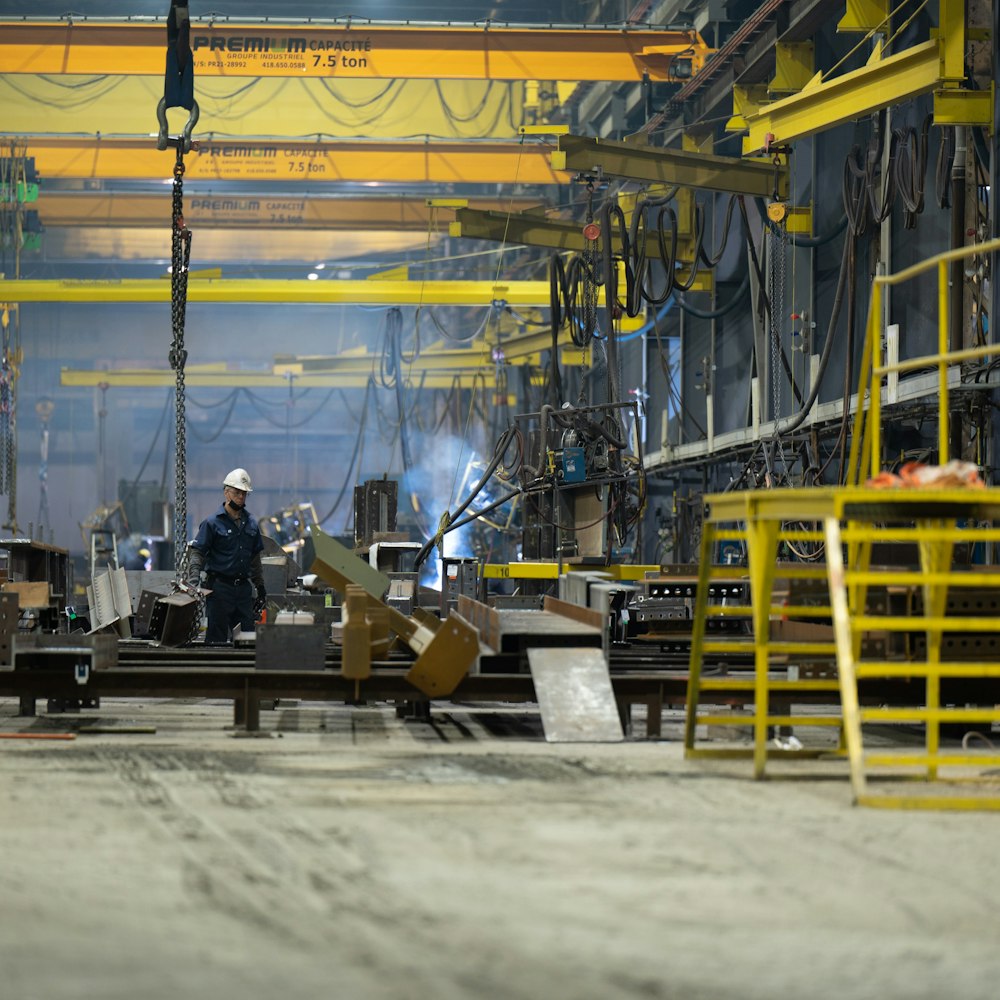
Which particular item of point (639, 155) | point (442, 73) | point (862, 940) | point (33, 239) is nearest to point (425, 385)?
point (33, 239)

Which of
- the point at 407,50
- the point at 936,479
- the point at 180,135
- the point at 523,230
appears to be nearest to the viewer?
the point at 936,479

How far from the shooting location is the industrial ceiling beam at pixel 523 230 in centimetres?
1864

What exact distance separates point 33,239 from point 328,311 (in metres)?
7.90

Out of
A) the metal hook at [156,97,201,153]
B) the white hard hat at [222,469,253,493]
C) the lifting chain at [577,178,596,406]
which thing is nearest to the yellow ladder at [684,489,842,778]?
the metal hook at [156,97,201,153]

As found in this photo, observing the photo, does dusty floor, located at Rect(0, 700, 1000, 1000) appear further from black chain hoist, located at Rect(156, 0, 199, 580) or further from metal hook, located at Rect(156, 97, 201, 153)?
metal hook, located at Rect(156, 97, 201, 153)

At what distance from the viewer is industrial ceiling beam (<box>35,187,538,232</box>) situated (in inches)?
968

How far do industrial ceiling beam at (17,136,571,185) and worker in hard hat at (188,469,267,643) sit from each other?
440 inches

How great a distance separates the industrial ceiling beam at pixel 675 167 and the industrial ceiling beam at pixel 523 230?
2378mm

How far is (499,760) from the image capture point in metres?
6.59

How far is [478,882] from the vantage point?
13.3ft

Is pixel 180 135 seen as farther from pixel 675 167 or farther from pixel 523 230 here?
pixel 523 230

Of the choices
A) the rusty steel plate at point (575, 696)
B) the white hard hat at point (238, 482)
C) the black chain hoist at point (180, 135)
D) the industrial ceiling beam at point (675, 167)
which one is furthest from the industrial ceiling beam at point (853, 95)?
the rusty steel plate at point (575, 696)

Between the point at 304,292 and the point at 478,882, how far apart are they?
757 inches

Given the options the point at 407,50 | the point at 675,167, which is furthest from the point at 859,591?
the point at 407,50
